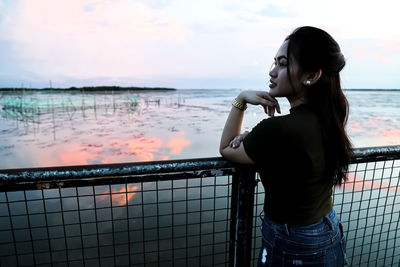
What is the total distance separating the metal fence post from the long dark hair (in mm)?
494

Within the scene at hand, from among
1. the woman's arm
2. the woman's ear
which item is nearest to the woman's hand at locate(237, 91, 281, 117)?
the woman's arm

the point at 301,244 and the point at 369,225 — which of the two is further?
the point at 369,225

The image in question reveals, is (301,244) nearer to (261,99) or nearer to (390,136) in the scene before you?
(261,99)

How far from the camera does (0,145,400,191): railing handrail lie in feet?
4.35

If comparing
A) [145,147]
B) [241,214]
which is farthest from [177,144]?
[241,214]

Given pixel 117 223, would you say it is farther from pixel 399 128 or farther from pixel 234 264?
pixel 399 128

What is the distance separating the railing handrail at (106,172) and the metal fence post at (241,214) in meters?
0.09

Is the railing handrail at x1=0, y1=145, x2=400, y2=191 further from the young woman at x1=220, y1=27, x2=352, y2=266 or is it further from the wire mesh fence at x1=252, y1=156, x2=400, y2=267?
the wire mesh fence at x1=252, y1=156, x2=400, y2=267

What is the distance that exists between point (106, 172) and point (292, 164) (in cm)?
93

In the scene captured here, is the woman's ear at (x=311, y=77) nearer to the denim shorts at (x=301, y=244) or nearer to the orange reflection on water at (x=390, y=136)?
the denim shorts at (x=301, y=244)

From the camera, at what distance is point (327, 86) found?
46.6 inches

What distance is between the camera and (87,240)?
13.2 ft

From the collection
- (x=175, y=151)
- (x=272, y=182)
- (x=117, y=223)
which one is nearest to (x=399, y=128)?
(x=175, y=151)

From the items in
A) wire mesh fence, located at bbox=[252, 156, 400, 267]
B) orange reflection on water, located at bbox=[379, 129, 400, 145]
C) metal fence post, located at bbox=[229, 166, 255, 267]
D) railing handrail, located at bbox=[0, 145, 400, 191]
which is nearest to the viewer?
railing handrail, located at bbox=[0, 145, 400, 191]
